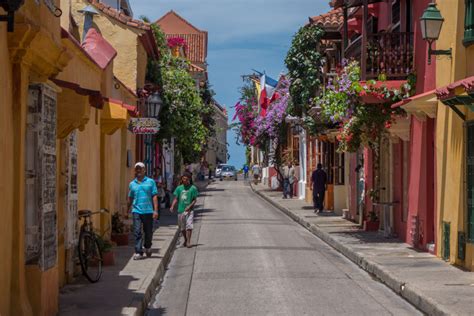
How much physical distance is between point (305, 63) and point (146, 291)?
23332mm

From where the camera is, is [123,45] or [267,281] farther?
[123,45]

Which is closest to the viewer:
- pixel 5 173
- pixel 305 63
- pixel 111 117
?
pixel 5 173

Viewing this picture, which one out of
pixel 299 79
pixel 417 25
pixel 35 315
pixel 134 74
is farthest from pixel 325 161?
pixel 35 315

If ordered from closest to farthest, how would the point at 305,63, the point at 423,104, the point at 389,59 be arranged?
the point at 423,104
the point at 389,59
the point at 305,63

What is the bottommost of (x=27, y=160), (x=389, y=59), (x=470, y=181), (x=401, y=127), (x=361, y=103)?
(x=470, y=181)

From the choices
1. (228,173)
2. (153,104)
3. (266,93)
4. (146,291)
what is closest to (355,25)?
(153,104)

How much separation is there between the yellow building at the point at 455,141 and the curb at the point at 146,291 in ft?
16.7

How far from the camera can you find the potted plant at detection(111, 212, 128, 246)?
19.0 m

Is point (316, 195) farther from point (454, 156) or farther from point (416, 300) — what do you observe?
point (416, 300)

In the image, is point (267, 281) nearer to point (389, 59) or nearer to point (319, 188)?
point (389, 59)

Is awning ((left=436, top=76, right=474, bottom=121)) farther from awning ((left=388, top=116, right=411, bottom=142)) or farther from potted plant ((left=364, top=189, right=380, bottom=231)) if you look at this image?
potted plant ((left=364, top=189, right=380, bottom=231))

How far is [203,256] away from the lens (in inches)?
717

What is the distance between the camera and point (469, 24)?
47.8ft

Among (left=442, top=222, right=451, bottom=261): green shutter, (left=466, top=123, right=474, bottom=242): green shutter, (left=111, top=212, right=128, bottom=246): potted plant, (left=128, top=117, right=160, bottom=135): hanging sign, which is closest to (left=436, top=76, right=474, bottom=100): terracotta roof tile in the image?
(left=466, top=123, right=474, bottom=242): green shutter
